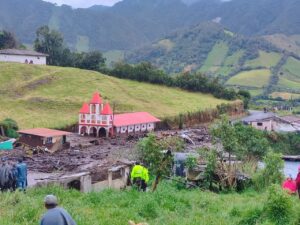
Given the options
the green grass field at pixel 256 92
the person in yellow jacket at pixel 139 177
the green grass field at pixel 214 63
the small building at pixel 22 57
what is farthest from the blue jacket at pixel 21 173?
the green grass field at pixel 214 63

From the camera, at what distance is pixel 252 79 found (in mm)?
155125

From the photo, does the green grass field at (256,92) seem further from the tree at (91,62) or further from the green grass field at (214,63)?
the tree at (91,62)

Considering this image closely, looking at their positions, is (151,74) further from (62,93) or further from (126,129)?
(126,129)

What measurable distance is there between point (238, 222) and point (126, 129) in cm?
5245

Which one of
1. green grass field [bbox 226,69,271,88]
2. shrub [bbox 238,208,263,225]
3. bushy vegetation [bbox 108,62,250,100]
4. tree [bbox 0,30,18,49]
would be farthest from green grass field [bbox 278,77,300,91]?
shrub [bbox 238,208,263,225]

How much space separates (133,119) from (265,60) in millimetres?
116356

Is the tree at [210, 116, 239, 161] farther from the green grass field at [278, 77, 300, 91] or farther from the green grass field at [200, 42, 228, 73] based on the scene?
the green grass field at [200, 42, 228, 73]

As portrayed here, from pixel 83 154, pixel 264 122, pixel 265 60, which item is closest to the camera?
pixel 83 154

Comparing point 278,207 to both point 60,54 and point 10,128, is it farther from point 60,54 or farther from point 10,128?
point 60,54

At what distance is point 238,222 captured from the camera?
13.1 meters

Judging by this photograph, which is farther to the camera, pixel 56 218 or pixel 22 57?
pixel 22 57

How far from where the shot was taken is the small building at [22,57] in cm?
9138

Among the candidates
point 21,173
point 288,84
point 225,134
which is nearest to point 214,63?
point 288,84

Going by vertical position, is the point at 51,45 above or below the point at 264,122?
above
